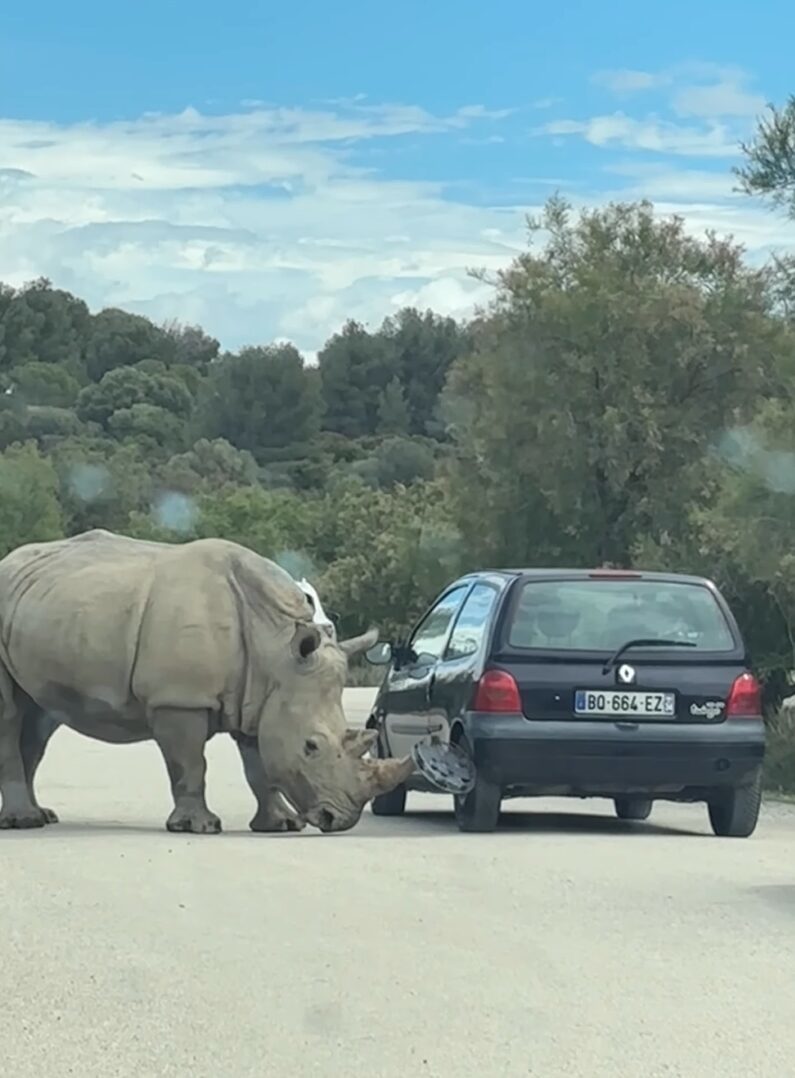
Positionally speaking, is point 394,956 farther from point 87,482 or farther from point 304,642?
point 87,482

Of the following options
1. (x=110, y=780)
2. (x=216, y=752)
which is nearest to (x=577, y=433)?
(x=216, y=752)

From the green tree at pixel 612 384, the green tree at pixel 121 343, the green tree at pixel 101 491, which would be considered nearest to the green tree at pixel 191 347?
the green tree at pixel 121 343

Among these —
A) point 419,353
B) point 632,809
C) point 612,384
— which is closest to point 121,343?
point 419,353

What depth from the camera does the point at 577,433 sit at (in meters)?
32.4

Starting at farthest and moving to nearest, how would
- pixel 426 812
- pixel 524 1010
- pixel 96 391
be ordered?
pixel 96 391 → pixel 426 812 → pixel 524 1010

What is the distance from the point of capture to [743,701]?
14.1 metres

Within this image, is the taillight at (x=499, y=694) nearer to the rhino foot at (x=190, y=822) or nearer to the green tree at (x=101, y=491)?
the rhino foot at (x=190, y=822)

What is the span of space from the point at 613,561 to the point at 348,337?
88.2 m

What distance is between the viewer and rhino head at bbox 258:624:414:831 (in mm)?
14055

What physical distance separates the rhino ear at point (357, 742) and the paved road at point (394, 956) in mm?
536

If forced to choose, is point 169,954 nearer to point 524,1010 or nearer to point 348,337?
point 524,1010

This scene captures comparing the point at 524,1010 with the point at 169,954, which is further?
the point at 169,954

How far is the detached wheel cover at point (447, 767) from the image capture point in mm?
13906

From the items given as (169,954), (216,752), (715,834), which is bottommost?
(216,752)
